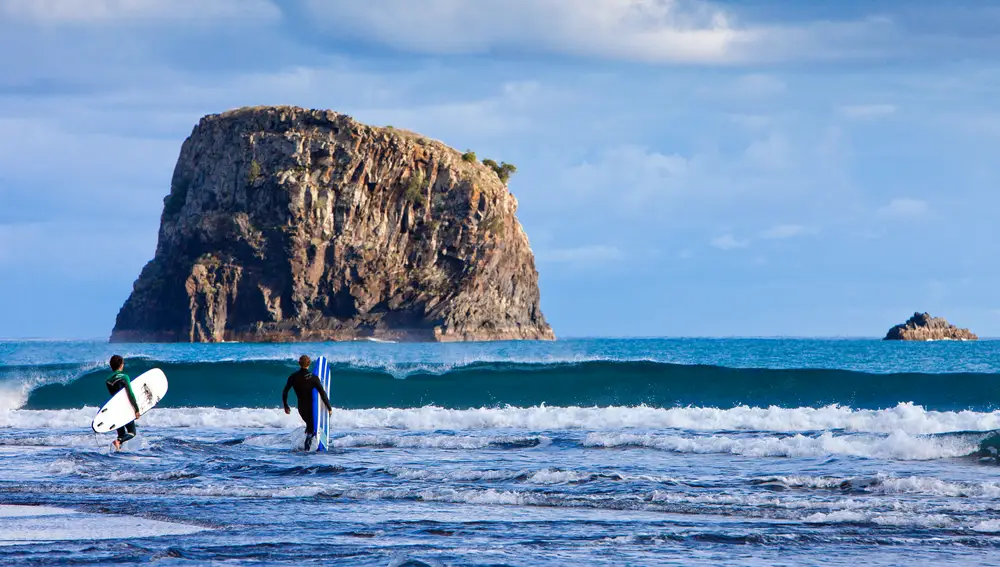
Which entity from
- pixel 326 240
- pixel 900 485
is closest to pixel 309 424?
pixel 900 485

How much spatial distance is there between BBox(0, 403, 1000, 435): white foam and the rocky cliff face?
306 feet

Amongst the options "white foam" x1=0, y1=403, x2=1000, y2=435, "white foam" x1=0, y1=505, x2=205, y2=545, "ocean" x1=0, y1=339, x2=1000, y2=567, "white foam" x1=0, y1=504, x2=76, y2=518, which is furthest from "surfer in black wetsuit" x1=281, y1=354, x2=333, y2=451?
"white foam" x1=0, y1=505, x2=205, y2=545

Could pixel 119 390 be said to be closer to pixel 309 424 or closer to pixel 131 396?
pixel 131 396

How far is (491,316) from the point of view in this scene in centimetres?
12212

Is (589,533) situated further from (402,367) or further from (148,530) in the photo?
(402,367)

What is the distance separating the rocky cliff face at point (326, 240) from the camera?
4525 inches

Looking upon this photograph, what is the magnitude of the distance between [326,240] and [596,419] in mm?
98963

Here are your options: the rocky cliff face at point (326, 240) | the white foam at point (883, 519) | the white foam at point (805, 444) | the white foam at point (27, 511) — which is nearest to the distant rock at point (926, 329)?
the rocky cliff face at point (326, 240)

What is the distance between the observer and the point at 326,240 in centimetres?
11594

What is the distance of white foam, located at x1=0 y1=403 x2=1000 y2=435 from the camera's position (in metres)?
17.6

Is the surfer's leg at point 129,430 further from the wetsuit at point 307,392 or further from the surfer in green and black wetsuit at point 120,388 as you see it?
the wetsuit at point 307,392

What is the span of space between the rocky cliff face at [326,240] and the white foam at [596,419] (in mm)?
93413

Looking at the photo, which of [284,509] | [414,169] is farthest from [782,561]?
[414,169]

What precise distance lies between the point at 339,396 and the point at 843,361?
31.7 meters
